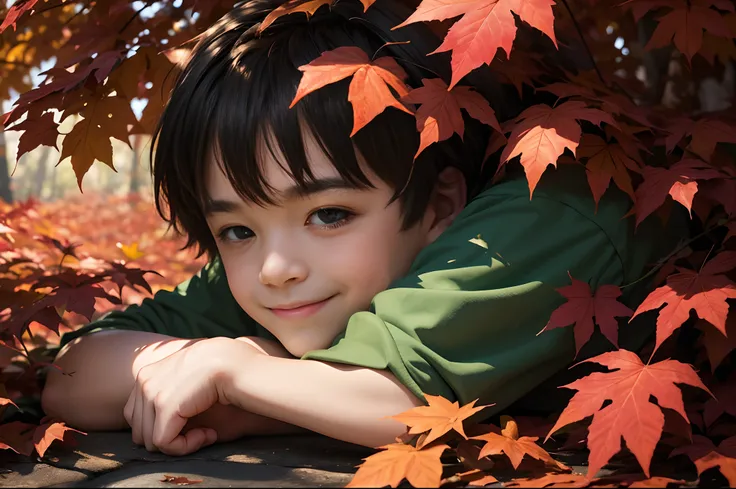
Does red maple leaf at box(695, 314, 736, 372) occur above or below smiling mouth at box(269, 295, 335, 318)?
below

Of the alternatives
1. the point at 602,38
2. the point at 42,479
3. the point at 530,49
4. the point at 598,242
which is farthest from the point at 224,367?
the point at 602,38

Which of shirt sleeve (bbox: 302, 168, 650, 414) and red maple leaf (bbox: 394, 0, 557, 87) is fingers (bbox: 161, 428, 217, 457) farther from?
red maple leaf (bbox: 394, 0, 557, 87)

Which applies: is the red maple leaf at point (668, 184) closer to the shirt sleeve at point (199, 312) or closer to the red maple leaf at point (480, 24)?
the red maple leaf at point (480, 24)

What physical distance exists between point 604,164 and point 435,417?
25.3 inches

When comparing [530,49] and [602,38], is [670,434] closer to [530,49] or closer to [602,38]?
[530,49]

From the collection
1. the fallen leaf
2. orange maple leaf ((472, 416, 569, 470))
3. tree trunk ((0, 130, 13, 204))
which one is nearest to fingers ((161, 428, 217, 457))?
the fallen leaf

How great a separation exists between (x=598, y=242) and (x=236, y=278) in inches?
32.2

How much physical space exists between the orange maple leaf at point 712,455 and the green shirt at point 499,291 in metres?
0.32

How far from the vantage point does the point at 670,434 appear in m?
1.55

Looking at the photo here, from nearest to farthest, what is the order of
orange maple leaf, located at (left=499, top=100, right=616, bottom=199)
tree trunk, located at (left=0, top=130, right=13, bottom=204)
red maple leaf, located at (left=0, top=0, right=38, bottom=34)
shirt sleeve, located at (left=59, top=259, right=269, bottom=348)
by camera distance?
orange maple leaf, located at (left=499, top=100, right=616, bottom=199), red maple leaf, located at (left=0, top=0, right=38, bottom=34), shirt sleeve, located at (left=59, top=259, right=269, bottom=348), tree trunk, located at (left=0, top=130, right=13, bottom=204)

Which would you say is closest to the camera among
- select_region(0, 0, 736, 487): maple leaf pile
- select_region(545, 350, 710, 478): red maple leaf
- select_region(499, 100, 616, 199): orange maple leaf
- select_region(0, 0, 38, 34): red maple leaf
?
select_region(545, 350, 710, 478): red maple leaf

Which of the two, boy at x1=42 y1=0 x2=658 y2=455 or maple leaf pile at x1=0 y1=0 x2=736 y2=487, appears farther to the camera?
boy at x1=42 y1=0 x2=658 y2=455

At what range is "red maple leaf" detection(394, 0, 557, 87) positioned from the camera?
53.4 inches

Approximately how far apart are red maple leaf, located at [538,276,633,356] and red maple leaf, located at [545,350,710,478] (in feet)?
0.24
